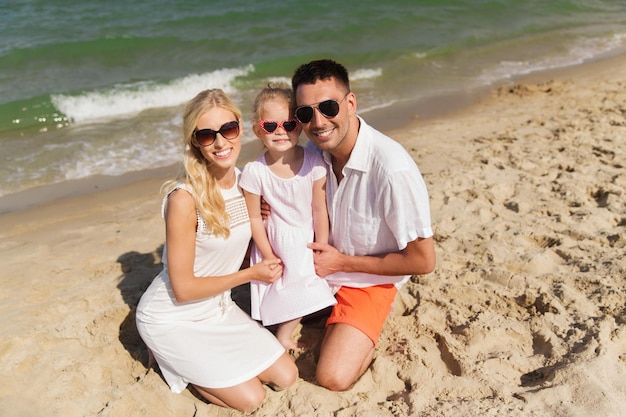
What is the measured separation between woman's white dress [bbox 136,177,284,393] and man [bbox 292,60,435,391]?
17.7 inches

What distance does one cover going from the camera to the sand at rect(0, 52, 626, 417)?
10.0 ft

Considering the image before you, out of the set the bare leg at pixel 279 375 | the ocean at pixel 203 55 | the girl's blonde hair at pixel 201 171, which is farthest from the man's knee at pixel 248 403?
the ocean at pixel 203 55

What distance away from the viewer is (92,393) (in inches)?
128

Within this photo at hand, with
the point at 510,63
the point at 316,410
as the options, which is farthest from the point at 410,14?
the point at 316,410

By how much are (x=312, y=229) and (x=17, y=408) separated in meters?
2.06

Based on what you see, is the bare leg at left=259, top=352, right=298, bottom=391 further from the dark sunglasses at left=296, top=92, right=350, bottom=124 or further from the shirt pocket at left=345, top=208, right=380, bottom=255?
the dark sunglasses at left=296, top=92, right=350, bottom=124

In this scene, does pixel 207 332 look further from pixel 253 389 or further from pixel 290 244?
pixel 290 244

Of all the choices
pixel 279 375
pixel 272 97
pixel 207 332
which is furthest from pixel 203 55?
pixel 279 375

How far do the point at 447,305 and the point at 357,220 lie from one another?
1.01 meters

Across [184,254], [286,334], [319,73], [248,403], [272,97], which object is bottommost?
[248,403]

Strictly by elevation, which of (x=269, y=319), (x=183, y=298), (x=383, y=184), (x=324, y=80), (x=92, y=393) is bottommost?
(x=92, y=393)

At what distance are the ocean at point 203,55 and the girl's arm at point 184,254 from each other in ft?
13.6

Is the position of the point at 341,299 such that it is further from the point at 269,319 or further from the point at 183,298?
the point at 183,298

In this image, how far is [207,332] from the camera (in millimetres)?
3271
